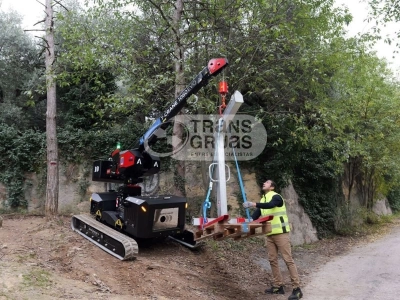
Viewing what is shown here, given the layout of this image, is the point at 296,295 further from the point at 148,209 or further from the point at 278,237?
the point at 148,209

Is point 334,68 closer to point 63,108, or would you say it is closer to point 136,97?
point 136,97

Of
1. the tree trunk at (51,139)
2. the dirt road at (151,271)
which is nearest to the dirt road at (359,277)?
the dirt road at (151,271)

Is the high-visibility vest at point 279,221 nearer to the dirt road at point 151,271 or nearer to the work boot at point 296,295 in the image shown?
the work boot at point 296,295

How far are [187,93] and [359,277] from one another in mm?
5033

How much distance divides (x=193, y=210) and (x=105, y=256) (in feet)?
13.7

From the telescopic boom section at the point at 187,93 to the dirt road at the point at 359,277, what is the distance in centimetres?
386

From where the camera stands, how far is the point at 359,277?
7000 millimetres

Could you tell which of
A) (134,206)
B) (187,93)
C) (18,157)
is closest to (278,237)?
(134,206)

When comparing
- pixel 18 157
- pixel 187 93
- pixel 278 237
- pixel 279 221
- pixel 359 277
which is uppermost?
pixel 187 93

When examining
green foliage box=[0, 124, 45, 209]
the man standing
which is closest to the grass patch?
the man standing

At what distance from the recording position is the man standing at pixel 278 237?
5.52m

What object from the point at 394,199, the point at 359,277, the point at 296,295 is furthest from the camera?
the point at 394,199

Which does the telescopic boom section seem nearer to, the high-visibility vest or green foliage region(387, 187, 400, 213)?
the high-visibility vest

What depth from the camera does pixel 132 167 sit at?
6781 millimetres
